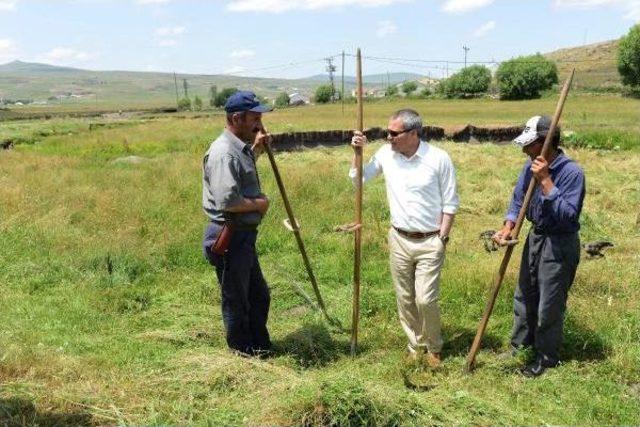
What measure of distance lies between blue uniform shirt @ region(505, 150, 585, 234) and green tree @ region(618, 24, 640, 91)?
207 ft

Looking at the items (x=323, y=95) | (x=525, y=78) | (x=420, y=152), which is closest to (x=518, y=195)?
(x=420, y=152)

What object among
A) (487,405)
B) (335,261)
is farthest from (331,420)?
(335,261)

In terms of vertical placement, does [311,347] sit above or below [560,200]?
below

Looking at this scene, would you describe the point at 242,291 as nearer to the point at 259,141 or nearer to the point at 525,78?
the point at 259,141

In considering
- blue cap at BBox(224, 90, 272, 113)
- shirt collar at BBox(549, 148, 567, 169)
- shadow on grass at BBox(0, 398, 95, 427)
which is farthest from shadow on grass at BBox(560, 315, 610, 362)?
shadow on grass at BBox(0, 398, 95, 427)

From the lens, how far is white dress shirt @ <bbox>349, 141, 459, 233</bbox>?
4.40 metres

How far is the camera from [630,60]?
5969 centimetres

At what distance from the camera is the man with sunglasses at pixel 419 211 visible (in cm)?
440

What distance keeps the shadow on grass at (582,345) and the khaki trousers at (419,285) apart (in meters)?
1.13

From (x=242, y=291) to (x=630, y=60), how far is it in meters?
66.0

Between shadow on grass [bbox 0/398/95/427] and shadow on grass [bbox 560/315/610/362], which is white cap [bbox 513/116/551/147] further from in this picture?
shadow on grass [bbox 0/398/95/427]

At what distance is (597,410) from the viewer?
397 cm

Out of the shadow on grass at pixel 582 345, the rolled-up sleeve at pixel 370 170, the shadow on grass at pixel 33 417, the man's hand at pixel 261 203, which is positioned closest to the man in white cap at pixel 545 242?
the shadow on grass at pixel 582 345

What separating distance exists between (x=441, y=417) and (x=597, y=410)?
3.77 ft
